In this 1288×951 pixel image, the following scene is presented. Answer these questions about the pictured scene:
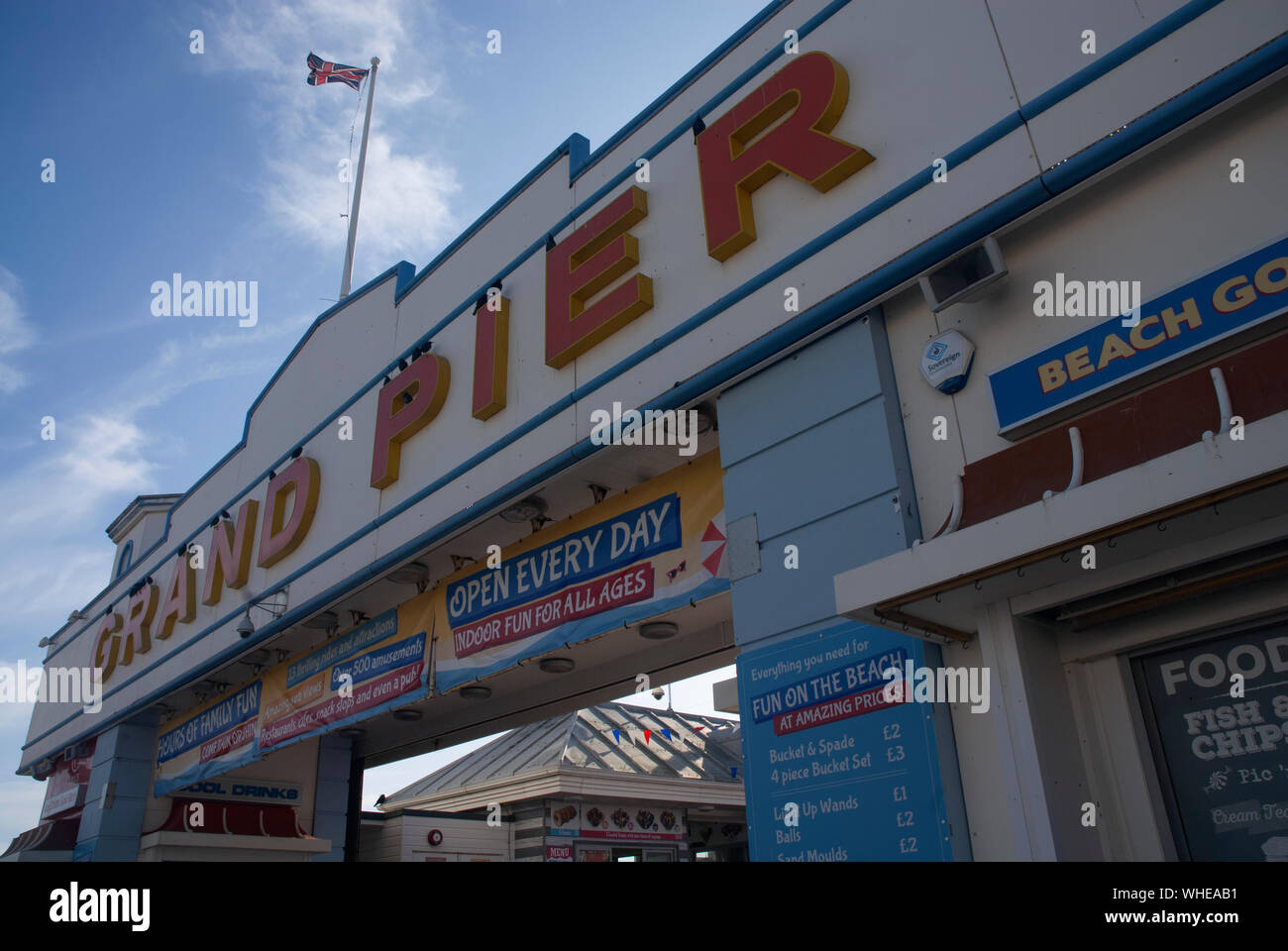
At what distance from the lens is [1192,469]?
3.40 meters

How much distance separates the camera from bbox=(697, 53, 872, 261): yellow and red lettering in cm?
612

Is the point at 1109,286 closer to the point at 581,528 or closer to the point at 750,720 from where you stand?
the point at 750,720

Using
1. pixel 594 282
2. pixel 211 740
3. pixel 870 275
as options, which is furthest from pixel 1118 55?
pixel 211 740

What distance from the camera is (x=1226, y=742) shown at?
13.5 ft

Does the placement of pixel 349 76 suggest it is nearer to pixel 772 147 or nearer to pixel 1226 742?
pixel 772 147

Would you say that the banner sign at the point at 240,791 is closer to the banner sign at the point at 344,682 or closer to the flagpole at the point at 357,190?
the banner sign at the point at 344,682

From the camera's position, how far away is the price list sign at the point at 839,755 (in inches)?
182

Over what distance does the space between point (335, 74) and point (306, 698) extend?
11267mm

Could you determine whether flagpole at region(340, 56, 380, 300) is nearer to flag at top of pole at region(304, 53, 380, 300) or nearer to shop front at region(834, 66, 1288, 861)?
flag at top of pole at region(304, 53, 380, 300)

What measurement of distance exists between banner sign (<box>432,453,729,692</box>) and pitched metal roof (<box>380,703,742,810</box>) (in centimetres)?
652

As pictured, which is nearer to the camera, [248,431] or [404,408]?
[404,408]

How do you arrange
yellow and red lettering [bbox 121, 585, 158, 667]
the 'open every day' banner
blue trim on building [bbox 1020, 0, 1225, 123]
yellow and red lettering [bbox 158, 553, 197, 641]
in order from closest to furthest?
1. blue trim on building [bbox 1020, 0, 1225, 123]
2. the 'open every day' banner
3. yellow and red lettering [bbox 158, 553, 197, 641]
4. yellow and red lettering [bbox 121, 585, 158, 667]

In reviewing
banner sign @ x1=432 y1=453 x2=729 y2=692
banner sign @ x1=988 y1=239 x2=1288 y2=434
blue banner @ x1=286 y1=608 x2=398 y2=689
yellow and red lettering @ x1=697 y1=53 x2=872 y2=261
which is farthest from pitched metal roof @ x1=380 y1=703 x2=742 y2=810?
banner sign @ x1=988 y1=239 x2=1288 y2=434
